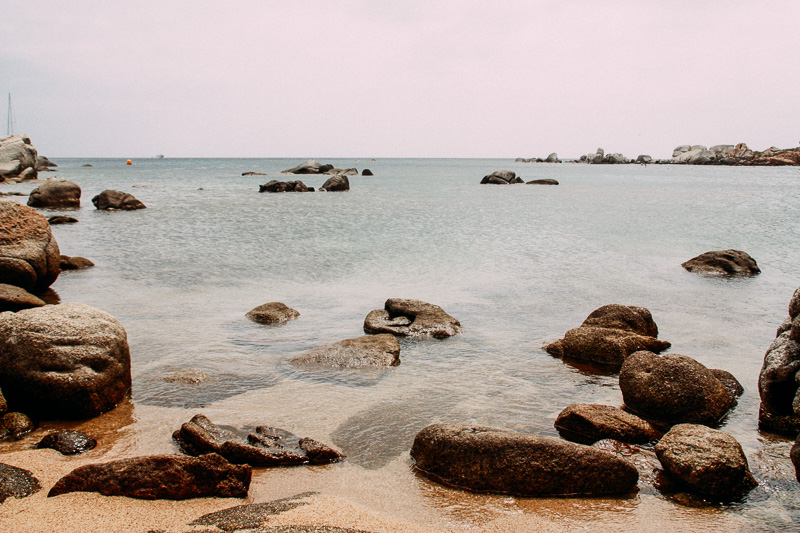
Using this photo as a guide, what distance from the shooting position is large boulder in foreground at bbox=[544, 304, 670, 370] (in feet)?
30.9

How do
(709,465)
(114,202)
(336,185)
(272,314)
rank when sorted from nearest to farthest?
1. (709,465)
2. (272,314)
3. (114,202)
4. (336,185)

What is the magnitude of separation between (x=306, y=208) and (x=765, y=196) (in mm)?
38457

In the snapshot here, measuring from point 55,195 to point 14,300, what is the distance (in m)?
29.0

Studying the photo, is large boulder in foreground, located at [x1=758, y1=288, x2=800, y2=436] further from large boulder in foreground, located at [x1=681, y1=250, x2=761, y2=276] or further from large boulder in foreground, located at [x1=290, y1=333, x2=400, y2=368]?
large boulder in foreground, located at [x1=681, y1=250, x2=761, y2=276]

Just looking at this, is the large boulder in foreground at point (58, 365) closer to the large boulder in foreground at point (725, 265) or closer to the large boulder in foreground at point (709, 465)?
the large boulder in foreground at point (709, 465)

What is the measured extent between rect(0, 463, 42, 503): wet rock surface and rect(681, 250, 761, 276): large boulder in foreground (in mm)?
17425

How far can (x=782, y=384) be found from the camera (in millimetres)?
6844

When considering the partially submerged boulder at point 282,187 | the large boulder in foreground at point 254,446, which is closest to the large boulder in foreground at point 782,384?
the large boulder in foreground at point 254,446

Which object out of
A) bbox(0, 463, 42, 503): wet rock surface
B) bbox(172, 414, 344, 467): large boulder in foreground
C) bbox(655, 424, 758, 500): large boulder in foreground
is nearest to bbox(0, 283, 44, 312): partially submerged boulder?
bbox(172, 414, 344, 467): large boulder in foreground

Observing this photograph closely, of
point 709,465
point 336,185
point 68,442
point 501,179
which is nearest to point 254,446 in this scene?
point 68,442

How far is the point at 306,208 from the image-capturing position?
3578 centimetres

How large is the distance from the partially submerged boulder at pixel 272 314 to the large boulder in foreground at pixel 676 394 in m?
6.70

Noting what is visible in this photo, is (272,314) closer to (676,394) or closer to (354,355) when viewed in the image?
(354,355)

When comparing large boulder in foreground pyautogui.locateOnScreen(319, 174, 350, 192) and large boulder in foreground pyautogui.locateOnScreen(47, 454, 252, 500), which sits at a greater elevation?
large boulder in foreground pyautogui.locateOnScreen(319, 174, 350, 192)
